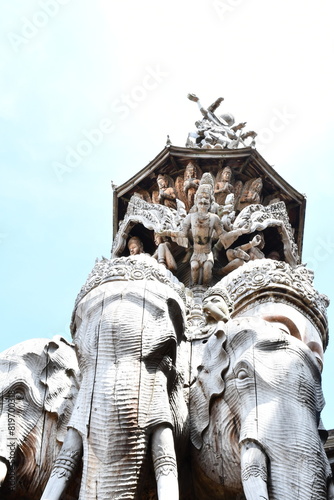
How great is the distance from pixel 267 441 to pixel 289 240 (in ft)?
24.2

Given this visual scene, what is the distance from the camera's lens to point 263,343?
9.48 m

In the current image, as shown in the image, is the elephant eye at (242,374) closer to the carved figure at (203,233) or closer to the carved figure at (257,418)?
the carved figure at (257,418)

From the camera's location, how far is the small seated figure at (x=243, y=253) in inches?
556

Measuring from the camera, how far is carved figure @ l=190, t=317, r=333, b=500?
823cm

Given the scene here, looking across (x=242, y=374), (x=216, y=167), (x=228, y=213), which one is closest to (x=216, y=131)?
(x=216, y=167)

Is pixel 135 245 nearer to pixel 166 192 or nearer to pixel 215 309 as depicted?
pixel 166 192

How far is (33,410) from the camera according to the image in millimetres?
9852

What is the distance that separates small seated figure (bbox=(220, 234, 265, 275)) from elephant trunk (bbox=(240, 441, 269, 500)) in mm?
5766

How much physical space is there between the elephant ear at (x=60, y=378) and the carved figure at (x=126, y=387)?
36cm

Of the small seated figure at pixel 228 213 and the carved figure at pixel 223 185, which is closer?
the small seated figure at pixel 228 213

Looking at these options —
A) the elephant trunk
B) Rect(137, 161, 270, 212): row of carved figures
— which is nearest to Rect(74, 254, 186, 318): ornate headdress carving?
the elephant trunk

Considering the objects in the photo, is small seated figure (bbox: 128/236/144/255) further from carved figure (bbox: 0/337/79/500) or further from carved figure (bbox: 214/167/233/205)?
carved figure (bbox: 0/337/79/500)

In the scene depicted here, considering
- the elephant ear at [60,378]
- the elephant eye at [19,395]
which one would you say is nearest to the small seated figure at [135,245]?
the elephant ear at [60,378]

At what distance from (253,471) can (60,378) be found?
109 inches
